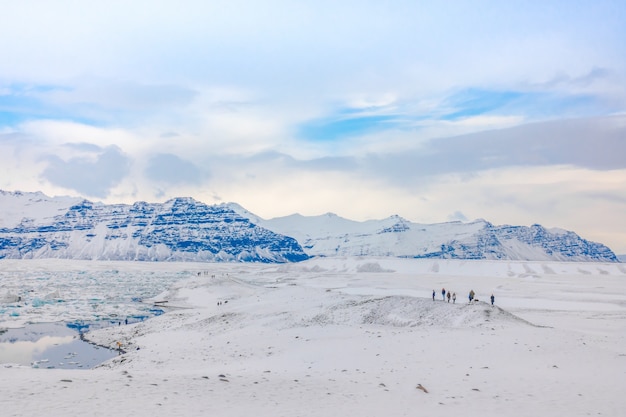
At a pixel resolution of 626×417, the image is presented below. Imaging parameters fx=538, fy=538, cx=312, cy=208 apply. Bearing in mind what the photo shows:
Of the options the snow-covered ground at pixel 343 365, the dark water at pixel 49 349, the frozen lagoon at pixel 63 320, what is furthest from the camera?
the frozen lagoon at pixel 63 320

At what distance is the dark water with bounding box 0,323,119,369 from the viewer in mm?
36719

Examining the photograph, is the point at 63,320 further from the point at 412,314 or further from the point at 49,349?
the point at 412,314

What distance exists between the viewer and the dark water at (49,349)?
3672 centimetres

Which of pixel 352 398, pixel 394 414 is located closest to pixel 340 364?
pixel 352 398

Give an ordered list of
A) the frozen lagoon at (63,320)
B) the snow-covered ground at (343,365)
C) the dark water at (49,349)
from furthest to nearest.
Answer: the frozen lagoon at (63,320)
the dark water at (49,349)
the snow-covered ground at (343,365)

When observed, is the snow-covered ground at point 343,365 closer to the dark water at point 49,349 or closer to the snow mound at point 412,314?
the snow mound at point 412,314

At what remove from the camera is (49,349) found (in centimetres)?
4191

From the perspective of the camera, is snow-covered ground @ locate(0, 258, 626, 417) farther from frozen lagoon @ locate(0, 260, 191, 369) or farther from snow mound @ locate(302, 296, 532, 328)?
frozen lagoon @ locate(0, 260, 191, 369)

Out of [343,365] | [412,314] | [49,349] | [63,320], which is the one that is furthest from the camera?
[63,320]

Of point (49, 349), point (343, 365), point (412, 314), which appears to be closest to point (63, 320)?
point (49, 349)

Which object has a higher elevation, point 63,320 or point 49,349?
point 49,349

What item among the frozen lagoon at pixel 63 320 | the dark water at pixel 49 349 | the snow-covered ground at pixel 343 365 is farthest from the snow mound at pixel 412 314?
the frozen lagoon at pixel 63 320

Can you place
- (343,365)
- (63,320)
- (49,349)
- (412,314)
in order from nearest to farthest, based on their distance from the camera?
1. (343,365)
2. (412,314)
3. (49,349)
4. (63,320)

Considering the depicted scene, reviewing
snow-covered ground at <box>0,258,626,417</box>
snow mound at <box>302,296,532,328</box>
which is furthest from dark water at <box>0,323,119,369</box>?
snow mound at <box>302,296,532,328</box>
